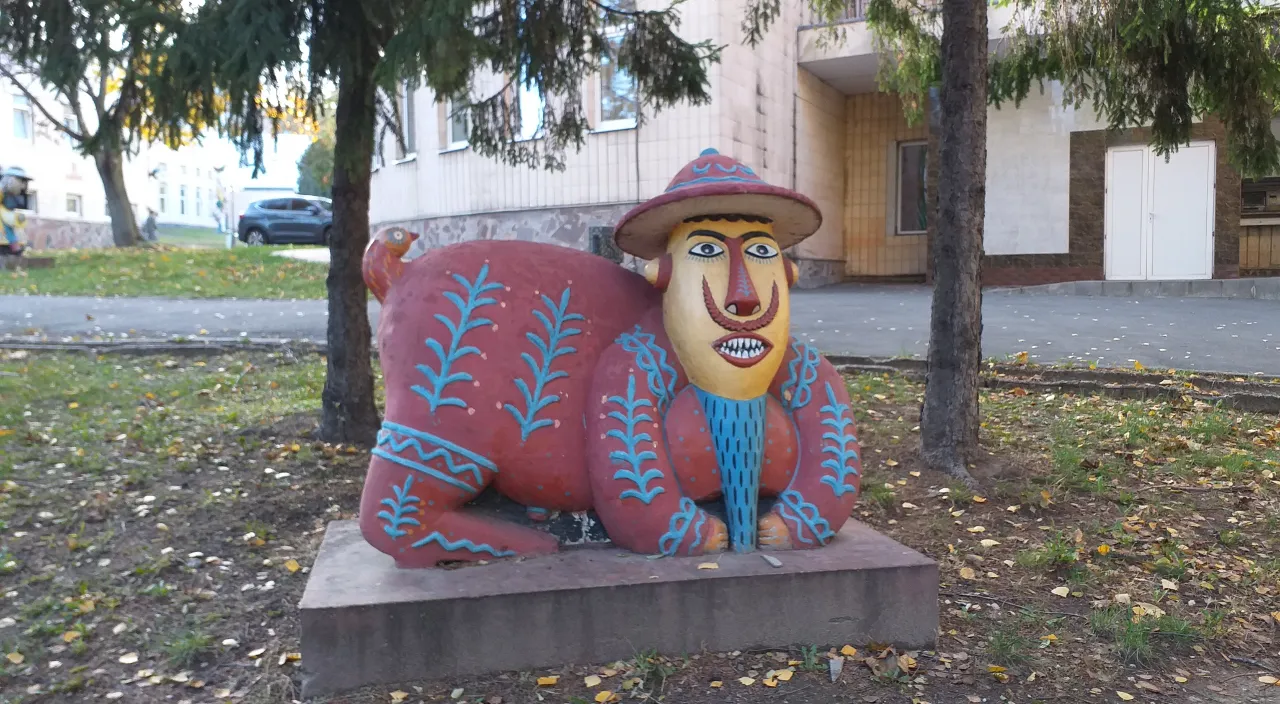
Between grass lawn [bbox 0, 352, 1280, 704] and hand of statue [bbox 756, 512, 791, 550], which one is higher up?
hand of statue [bbox 756, 512, 791, 550]

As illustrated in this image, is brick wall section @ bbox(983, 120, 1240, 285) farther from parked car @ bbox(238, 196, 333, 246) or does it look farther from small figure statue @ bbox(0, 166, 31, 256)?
parked car @ bbox(238, 196, 333, 246)

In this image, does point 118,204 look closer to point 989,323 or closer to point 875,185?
point 875,185

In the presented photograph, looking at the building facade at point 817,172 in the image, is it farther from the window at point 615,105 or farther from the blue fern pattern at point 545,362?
the blue fern pattern at point 545,362

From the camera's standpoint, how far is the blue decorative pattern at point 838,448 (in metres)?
3.18

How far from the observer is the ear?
3172mm

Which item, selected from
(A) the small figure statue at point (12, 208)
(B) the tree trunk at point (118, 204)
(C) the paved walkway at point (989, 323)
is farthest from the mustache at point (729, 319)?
(B) the tree trunk at point (118, 204)

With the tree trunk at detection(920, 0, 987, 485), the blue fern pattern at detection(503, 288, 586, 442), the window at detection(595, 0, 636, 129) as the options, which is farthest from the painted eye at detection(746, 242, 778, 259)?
the window at detection(595, 0, 636, 129)

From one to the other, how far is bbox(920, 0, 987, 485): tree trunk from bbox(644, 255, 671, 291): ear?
2.27 meters

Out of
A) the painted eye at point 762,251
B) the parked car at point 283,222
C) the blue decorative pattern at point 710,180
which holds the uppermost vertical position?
the parked car at point 283,222

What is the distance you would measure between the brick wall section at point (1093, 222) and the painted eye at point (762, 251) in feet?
42.0

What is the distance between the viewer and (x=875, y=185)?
736 inches

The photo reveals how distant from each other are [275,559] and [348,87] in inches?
90.3

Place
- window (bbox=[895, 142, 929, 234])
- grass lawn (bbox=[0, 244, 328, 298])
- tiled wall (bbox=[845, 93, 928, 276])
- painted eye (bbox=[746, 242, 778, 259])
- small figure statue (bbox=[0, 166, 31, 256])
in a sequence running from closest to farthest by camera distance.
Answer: painted eye (bbox=[746, 242, 778, 259])
grass lawn (bbox=[0, 244, 328, 298])
small figure statue (bbox=[0, 166, 31, 256])
tiled wall (bbox=[845, 93, 928, 276])
window (bbox=[895, 142, 929, 234])

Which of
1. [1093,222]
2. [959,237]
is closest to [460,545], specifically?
[959,237]
